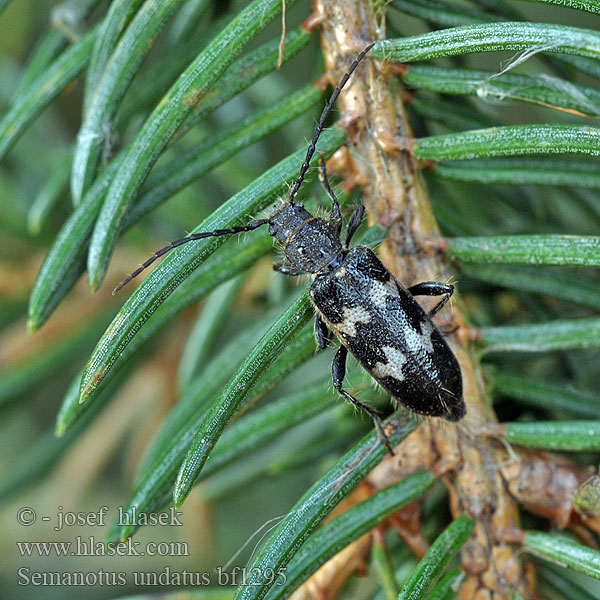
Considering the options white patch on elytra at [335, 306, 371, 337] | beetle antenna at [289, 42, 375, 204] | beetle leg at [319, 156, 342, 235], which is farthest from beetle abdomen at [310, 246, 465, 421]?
beetle antenna at [289, 42, 375, 204]

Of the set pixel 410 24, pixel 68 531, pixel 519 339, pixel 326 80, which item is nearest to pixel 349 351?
pixel 519 339

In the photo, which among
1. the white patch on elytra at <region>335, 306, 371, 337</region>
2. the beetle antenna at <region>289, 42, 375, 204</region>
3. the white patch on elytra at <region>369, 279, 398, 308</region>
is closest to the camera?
the beetle antenna at <region>289, 42, 375, 204</region>

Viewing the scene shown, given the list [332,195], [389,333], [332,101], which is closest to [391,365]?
[389,333]

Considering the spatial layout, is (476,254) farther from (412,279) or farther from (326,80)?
(326,80)

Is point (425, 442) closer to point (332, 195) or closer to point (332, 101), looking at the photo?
point (332, 195)

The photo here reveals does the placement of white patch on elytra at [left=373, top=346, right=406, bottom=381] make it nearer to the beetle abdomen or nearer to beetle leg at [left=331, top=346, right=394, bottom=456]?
the beetle abdomen

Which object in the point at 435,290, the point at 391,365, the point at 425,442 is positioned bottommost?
the point at 425,442

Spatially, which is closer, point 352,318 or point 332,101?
point 332,101

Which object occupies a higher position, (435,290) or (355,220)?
(355,220)
